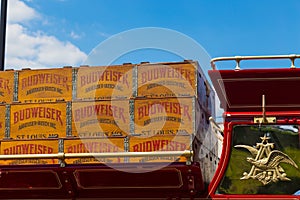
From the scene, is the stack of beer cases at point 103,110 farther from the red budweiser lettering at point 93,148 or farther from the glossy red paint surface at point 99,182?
the glossy red paint surface at point 99,182

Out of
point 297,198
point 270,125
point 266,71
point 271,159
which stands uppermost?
point 266,71

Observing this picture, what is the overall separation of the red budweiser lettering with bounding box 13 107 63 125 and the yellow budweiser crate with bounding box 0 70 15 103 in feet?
0.78

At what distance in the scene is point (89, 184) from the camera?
6996 mm

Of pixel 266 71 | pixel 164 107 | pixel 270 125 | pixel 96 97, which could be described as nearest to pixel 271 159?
pixel 270 125

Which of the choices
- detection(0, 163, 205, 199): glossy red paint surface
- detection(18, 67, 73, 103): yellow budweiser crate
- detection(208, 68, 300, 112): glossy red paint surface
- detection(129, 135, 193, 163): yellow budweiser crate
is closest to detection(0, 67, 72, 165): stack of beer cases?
detection(18, 67, 73, 103): yellow budweiser crate

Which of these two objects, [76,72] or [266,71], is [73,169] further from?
[266,71]

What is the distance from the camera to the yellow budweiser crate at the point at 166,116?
6.66m

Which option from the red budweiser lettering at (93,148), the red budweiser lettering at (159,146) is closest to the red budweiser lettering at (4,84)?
the red budweiser lettering at (93,148)

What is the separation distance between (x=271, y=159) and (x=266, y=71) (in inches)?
39.0

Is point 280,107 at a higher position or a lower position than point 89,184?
higher

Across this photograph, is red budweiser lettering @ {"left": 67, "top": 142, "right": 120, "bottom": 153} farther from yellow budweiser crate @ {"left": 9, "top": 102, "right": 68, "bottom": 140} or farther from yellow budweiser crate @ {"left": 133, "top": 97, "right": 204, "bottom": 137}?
yellow budweiser crate @ {"left": 133, "top": 97, "right": 204, "bottom": 137}

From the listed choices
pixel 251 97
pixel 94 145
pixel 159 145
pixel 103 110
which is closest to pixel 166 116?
pixel 159 145

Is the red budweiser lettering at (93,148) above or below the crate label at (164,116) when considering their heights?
below

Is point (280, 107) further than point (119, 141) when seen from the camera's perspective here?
No
